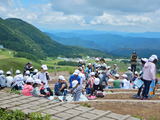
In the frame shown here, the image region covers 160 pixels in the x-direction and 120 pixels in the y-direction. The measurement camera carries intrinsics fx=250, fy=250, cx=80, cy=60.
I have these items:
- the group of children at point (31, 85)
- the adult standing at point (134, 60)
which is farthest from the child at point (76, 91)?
the adult standing at point (134, 60)

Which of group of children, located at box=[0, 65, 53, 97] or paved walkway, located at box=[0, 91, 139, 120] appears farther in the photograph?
group of children, located at box=[0, 65, 53, 97]

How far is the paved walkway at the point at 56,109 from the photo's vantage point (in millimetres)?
6538

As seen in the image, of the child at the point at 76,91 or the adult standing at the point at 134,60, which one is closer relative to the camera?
the child at the point at 76,91

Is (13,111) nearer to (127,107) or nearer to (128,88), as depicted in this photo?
(127,107)

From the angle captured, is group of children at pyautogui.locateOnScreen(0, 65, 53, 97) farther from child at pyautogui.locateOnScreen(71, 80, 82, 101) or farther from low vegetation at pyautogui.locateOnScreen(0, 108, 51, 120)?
low vegetation at pyautogui.locateOnScreen(0, 108, 51, 120)

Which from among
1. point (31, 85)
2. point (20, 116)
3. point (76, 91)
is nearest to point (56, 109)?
point (20, 116)

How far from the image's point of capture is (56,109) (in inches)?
280

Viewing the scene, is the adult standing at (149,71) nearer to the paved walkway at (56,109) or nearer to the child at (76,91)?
the child at (76,91)

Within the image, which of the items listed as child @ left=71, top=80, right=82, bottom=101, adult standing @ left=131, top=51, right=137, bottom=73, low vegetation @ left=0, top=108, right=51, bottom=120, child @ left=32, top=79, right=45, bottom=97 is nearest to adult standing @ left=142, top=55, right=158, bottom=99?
child @ left=71, top=80, right=82, bottom=101

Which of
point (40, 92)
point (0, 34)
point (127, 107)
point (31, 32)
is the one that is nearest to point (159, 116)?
point (127, 107)

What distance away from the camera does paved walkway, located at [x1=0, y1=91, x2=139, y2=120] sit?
257 inches

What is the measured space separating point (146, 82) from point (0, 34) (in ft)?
452

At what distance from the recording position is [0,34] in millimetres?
139875

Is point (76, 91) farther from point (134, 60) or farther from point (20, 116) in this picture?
point (134, 60)
